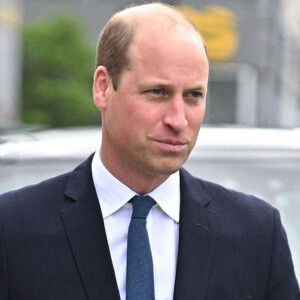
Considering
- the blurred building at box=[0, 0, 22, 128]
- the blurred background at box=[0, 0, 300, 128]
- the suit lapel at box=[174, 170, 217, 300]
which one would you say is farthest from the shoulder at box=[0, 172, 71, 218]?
the blurred building at box=[0, 0, 22, 128]

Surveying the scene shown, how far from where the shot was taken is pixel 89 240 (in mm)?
2688

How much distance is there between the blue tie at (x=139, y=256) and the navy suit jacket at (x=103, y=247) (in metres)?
0.05

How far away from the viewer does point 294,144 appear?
474 centimetres

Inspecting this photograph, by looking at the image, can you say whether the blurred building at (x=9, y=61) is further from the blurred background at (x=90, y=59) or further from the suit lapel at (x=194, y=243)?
the suit lapel at (x=194, y=243)

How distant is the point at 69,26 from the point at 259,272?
30.7 m

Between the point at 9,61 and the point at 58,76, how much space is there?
7.97 feet

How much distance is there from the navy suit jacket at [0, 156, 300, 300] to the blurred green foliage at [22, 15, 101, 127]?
29.6 meters

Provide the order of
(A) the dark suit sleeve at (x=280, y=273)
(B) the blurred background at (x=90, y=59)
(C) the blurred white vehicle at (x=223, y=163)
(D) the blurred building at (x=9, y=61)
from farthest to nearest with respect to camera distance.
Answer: (B) the blurred background at (x=90, y=59) → (D) the blurred building at (x=9, y=61) → (C) the blurred white vehicle at (x=223, y=163) → (A) the dark suit sleeve at (x=280, y=273)

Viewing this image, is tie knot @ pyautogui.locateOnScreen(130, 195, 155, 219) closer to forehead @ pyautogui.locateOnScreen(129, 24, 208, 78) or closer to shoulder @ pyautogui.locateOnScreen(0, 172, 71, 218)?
shoulder @ pyautogui.locateOnScreen(0, 172, 71, 218)

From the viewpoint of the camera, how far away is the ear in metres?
2.71

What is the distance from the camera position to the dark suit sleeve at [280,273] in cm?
275

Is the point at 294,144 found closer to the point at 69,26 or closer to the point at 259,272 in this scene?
the point at 259,272

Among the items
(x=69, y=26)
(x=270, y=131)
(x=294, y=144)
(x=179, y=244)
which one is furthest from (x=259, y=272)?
(x=69, y=26)

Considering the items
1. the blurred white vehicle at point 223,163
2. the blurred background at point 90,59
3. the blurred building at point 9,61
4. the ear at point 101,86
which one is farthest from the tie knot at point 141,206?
the blurred building at point 9,61
